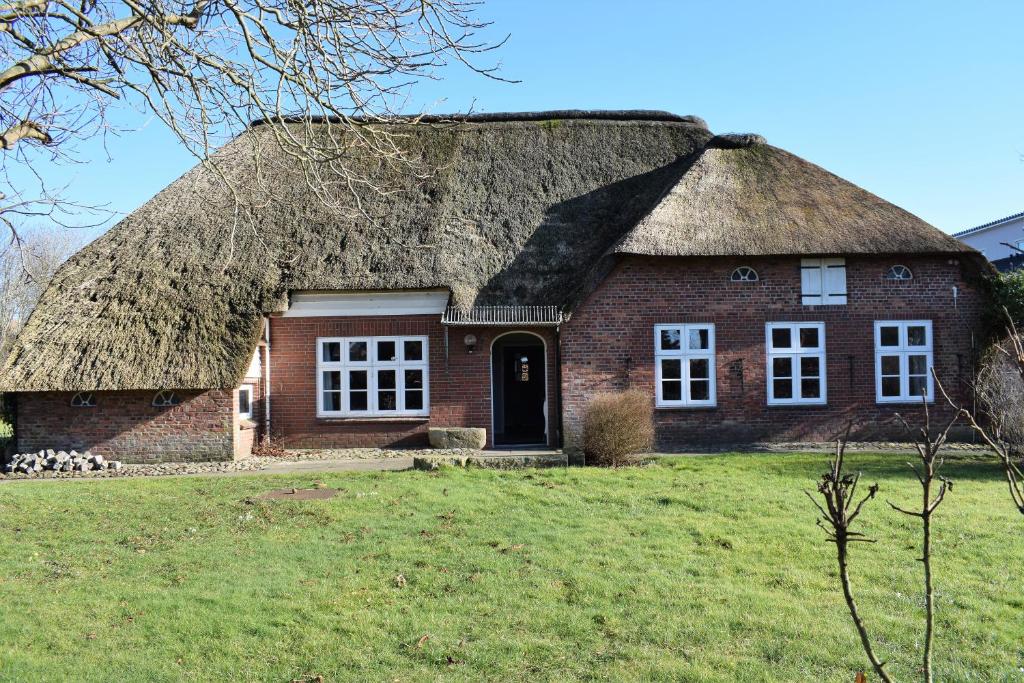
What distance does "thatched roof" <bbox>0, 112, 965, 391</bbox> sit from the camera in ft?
51.8

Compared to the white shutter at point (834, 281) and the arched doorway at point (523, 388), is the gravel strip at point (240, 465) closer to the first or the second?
the arched doorway at point (523, 388)

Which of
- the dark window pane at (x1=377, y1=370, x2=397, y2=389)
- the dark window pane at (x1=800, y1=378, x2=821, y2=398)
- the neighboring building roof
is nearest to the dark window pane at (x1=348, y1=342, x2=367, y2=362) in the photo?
the dark window pane at (x1=377, y1=370, x2=397, y2=389)

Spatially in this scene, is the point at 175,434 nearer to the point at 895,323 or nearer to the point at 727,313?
the point at 727,313

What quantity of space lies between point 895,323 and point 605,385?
20.0 ft

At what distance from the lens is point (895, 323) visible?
1666 centimetres

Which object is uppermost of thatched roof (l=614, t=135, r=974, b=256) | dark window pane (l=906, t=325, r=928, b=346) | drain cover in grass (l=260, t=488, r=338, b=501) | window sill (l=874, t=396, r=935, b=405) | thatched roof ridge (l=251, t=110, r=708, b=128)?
thatched roof ridge (l=251, t=110, r=708, b=128)

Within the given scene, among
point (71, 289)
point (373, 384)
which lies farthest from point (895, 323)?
point (71, 289)

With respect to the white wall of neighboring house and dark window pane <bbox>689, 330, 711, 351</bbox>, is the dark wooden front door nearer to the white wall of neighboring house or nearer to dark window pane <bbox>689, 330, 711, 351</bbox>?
dark window pane <bbox>689, 330, 711, 351</bbox>

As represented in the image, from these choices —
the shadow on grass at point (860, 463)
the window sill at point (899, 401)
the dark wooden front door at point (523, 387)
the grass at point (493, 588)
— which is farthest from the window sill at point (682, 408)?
the grass at point (493, 588)

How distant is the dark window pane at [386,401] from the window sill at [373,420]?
25cm

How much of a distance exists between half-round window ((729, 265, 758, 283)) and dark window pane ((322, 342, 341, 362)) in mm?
8321

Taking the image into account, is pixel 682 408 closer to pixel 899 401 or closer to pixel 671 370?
pixel 671 370

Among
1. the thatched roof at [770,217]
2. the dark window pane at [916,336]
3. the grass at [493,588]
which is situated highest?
the thatched roof at [770,217]

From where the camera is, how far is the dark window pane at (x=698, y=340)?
16.6 metres
